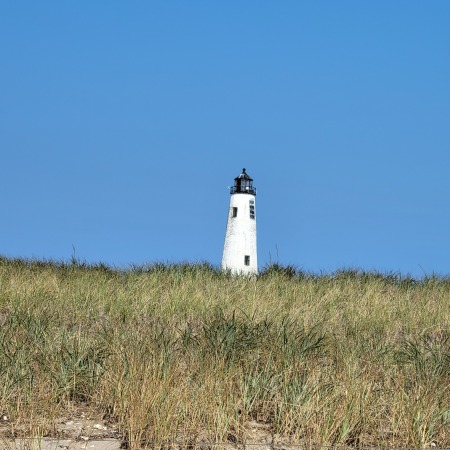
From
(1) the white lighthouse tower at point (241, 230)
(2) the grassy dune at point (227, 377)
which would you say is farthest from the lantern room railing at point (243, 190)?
(2) the grassy dune at point (227, 377)

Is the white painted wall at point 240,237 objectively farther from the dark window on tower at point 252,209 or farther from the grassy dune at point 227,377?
the grassy dune at point 227,377

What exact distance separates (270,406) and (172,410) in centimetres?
108

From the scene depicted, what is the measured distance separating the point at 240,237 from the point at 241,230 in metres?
0.26

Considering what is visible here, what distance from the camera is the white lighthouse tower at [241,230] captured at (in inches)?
1053

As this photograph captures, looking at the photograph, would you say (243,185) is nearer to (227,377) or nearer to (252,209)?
(252,209)

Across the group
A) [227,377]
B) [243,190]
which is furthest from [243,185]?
[227,377]

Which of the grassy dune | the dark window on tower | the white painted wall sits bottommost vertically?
the grassy dune

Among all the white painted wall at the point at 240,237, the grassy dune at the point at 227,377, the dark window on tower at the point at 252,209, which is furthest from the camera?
the dark window on tower at the point at 252,209

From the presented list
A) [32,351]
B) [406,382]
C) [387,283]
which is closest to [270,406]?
[406,382]

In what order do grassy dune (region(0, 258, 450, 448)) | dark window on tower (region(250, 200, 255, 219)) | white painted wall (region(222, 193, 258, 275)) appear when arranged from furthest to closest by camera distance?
1. dark window on tower (region(250, 200, 255, 219))
2. white painted wall (region(222, 193, 258, 275))
3. grassy dune (region(0, 258, 450, 448))

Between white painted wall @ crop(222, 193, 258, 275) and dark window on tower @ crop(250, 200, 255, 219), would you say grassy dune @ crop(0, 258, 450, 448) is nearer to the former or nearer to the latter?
white painted wall @ crop(222, 193, 258, 275)

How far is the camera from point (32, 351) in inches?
297

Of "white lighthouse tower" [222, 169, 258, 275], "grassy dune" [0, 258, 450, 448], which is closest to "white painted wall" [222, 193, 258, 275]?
"white lighthouse tower" [222, 169, 258, 275]

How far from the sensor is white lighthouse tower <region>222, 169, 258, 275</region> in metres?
26.7
